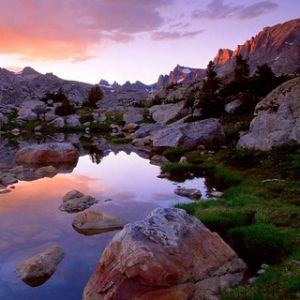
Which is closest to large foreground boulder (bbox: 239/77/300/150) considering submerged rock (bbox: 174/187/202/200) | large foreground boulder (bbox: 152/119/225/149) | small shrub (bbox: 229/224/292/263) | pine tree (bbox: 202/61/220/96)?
large foreground boulder (bbox: 152/119/225/149)

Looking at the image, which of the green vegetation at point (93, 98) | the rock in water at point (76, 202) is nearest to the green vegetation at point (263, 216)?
the rock in water at point (76, 202)

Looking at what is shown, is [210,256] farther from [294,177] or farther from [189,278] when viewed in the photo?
[294,177]

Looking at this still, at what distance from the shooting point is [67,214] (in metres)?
17.0

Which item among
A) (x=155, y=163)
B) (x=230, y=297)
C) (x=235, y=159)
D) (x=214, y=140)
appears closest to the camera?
(x=230, y=297)

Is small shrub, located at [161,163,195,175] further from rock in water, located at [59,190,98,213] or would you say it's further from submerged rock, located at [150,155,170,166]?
rock in water, located at [59,190,98,213]

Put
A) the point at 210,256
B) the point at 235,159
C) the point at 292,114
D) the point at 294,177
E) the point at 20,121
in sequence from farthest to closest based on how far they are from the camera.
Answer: the point at 20,121 < the point at 292,114 < the point at 235,159 < the point at 294,177 < the point at 210,256

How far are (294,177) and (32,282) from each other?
13.7 metres

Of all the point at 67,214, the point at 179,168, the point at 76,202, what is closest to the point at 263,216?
the point at 67,214

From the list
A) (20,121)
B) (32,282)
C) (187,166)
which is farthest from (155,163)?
(20,121)

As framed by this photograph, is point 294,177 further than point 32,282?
Yes

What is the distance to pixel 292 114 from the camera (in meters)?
27.0

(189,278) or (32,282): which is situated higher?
(189,278)

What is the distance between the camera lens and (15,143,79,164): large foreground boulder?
3195cm

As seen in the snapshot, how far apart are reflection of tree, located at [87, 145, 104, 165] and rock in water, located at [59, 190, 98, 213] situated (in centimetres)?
1355
